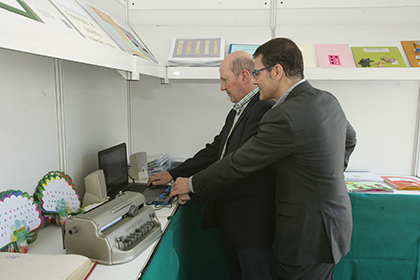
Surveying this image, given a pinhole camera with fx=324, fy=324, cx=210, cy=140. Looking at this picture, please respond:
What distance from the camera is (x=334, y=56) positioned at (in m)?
2.40

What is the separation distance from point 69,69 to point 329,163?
1417 mm

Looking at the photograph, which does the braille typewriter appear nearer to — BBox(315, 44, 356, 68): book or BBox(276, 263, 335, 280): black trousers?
BBox(276, 263, 335, 280): black trousers

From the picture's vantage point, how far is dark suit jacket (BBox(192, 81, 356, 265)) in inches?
51.4

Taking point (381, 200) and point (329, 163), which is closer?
point (329, 163)

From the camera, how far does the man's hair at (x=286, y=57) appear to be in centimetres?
142

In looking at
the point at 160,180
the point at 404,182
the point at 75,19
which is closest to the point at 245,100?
the point at 160,180

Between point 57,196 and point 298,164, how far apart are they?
1126 mm

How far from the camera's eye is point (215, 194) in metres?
1.58

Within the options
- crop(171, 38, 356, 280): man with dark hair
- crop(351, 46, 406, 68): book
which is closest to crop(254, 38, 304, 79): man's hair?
crop(171, 38, 356, 280): man with dark hair

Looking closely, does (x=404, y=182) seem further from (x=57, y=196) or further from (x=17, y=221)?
(x=17, y=221)

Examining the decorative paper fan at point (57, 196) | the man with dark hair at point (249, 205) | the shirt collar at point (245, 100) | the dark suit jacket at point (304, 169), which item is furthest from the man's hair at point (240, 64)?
the decorative paper fan at point (57, 196)

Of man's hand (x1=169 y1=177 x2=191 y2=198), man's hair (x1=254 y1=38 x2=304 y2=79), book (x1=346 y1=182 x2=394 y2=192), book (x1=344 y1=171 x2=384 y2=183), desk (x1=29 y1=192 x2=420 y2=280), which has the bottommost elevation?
desk (x1=29 y1=192 x2=420 y2=280)

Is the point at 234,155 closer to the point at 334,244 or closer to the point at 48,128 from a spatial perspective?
the point at 334,244

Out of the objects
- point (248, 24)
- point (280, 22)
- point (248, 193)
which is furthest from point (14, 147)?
point (280, 22)
